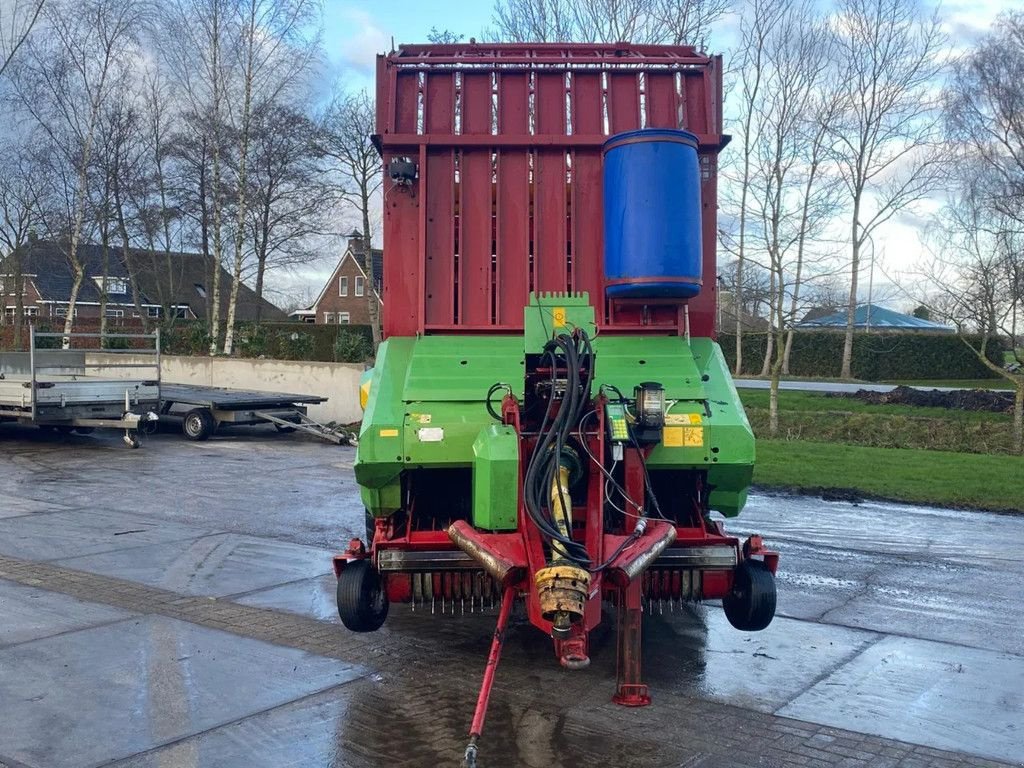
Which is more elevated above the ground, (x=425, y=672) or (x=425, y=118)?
(x=425, y=118)

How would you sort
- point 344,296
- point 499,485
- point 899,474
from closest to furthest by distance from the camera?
point 499,485
point 899,474
point 344,296

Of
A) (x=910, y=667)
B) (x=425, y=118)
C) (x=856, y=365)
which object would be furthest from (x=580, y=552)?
(x=856, y=365)

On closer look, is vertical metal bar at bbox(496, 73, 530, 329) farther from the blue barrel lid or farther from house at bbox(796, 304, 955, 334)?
house at bbox(796, 304, 955, 334)

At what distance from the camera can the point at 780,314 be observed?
17562 millimetres

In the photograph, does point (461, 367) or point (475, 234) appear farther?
point (475, 234)

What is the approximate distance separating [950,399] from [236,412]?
16.8 metres

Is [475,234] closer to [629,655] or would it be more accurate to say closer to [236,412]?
[629,655]

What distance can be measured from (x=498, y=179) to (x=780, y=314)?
12046 millimetres

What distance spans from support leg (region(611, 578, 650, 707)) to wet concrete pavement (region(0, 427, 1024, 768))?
3.6 inches

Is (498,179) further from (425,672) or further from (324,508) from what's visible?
(324,508)

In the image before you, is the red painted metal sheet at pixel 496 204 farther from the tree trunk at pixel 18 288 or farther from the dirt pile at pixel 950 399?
the tree trunk at pixel 18 288

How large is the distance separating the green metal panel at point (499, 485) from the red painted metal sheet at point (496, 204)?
71.0 inches

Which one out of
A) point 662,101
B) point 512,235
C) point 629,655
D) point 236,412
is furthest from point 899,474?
point 236,412

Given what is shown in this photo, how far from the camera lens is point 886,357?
129 ft
